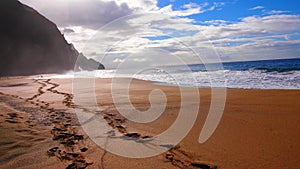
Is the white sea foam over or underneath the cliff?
underneath

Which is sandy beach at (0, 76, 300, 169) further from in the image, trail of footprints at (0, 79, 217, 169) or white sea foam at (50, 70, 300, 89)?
white sea foam at (50, 70, 300, 89)

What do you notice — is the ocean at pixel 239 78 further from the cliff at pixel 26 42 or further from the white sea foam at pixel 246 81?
the cliff at pixel 26 42

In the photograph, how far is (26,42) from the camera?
56.8m

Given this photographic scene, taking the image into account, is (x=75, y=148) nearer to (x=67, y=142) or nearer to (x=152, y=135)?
(x=67, y=142)

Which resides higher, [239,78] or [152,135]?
[239,78]

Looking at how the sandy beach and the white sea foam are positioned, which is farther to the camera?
the white sea foam

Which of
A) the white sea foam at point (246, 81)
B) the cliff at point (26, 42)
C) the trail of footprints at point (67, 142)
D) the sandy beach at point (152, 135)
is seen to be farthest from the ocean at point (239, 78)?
the cliff at point (26, 42)

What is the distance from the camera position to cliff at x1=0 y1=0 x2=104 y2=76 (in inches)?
2053

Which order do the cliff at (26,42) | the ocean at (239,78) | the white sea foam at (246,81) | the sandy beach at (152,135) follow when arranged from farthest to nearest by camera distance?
1. the cliff at (26,42)
2. the ocean at (239,78)
3. the white sea foam at (246,81)
4. the sandy beach at (152,135)

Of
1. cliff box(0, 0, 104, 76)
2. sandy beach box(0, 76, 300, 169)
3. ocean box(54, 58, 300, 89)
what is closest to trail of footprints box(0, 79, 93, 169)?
sandy beach box(0, 76, 300, 169)

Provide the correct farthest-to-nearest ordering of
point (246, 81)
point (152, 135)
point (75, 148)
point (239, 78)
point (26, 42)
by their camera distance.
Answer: point (26, 42), point (239, 78), point (246, 81), point (152, 135), point (75, 148)

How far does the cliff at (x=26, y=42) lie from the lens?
171ft

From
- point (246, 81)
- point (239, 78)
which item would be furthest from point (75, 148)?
point (239, 78)

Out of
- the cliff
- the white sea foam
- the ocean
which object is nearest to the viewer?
the white sea foam
